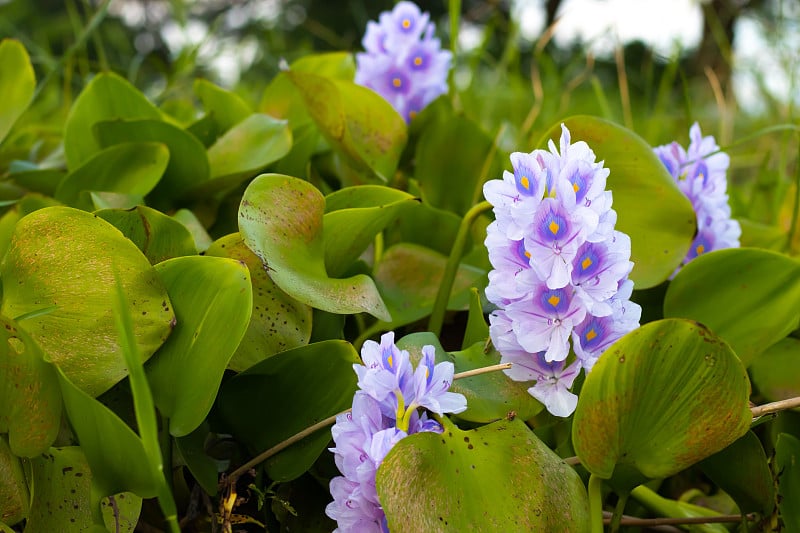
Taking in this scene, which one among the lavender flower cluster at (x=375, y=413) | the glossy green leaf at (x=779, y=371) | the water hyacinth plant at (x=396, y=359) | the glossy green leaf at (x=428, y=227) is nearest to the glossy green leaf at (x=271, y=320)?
the water hyacinth plant at (x=396, y=359)

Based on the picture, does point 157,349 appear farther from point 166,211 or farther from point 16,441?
point 166,211

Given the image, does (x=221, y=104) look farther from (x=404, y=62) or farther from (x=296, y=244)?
(x=296, y=244)

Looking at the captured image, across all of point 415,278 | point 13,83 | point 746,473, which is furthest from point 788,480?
point 13,83

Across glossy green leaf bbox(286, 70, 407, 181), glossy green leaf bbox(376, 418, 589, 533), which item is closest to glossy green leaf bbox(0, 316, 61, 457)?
glossy green leaf bbox(376, 418, 589, 533)

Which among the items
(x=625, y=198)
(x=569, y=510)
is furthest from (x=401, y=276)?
(x=569, y=510)

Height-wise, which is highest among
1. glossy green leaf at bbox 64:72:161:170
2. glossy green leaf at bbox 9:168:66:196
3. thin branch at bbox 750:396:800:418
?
glossy green leaf at bbox 64:72:161:170

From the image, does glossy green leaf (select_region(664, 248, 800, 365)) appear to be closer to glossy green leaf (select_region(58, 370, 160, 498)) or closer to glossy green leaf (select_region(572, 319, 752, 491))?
glossy green leaf (select_region(572, 319, 752, 491))
